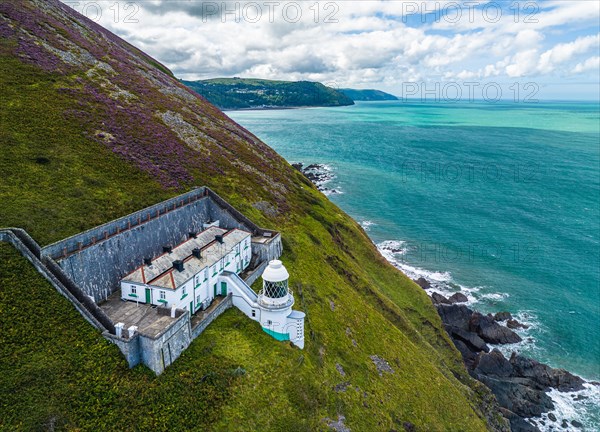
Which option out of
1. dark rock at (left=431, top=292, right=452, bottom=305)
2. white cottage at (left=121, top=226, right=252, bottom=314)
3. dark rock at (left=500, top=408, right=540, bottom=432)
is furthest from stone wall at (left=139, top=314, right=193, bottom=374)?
dark rock at (left=431, top=292, right=452, bottom=305)

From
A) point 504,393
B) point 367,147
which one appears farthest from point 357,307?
point 367,147

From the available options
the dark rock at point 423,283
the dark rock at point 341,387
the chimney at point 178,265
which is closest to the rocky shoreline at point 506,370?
the dark rock at point 423,283

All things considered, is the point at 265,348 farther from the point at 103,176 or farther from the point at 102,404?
the point at 103,176

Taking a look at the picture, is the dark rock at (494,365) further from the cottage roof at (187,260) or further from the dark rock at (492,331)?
the cottage roof at (187,260)

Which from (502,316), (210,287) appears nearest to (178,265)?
(210,287)

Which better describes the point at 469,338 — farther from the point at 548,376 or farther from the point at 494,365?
the point at 548,376

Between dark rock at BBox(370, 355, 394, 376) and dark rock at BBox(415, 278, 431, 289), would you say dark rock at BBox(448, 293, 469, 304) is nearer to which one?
dark rock at BBox(415, 278, 431, 289)
